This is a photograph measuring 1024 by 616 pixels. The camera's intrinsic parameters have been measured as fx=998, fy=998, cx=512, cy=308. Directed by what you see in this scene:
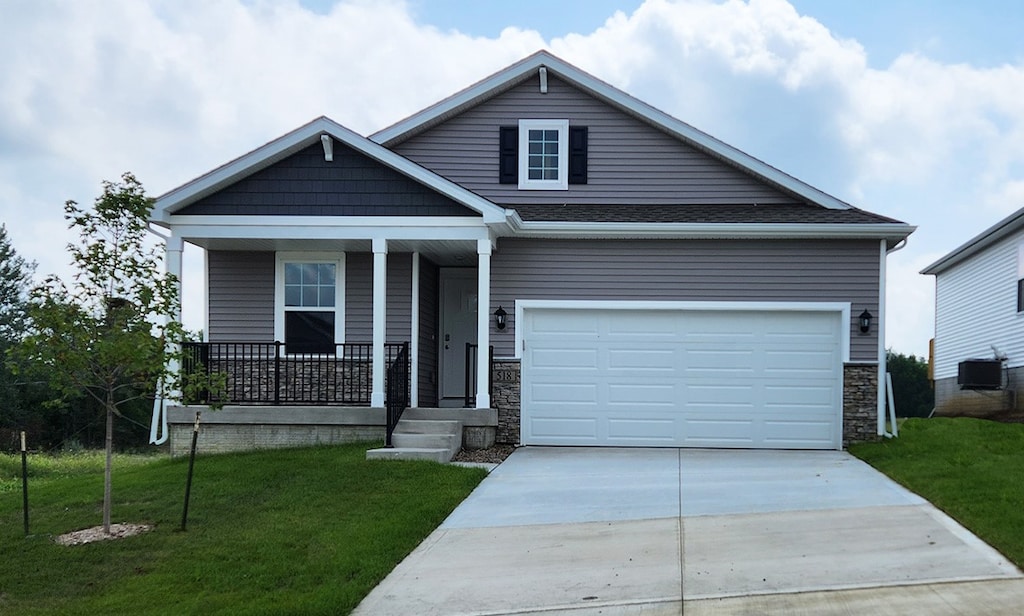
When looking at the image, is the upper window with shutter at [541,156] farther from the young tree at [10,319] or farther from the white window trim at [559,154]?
the young tree at [10,319]

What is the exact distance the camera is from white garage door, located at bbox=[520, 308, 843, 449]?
1391cm

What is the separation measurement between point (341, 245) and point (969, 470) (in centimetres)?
836

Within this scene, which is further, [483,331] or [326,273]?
[326,273]

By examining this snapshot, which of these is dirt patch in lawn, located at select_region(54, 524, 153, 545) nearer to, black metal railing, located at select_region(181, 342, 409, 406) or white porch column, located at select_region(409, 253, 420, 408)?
black metal railing, located at select_region(181, 342, 409, 406)

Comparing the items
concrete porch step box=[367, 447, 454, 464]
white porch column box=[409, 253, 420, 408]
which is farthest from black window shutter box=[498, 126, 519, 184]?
concrete porch step box=[367, 447, 454, 464]

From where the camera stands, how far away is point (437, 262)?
50.6 feet

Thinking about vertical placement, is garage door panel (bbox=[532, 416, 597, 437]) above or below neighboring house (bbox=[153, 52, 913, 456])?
below

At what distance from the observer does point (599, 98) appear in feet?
50.3

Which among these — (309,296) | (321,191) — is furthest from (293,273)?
(321,191)

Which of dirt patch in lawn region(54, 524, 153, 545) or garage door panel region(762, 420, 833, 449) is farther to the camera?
garage door panel region(762, 420, 833, 449)

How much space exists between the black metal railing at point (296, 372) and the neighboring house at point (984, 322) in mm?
11927

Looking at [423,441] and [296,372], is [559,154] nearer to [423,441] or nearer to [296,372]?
[296,372]

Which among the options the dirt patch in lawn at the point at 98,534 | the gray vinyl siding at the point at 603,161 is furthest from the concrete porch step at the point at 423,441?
the gray vinyl siding at the point at 603,161

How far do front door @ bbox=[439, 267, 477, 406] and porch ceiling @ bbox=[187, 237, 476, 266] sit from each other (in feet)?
2.77
